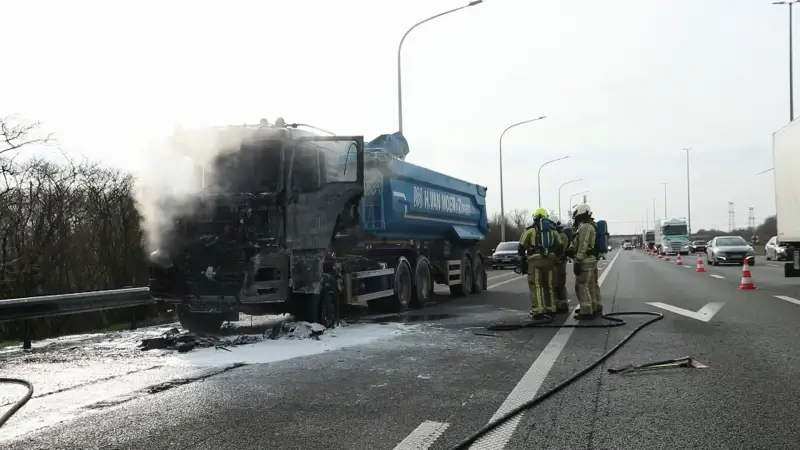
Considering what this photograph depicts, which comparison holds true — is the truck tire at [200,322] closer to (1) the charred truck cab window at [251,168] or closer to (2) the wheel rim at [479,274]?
(1) the charred truck cab window at [251,168]

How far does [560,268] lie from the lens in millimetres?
11898

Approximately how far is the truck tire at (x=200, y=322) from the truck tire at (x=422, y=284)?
192 inches

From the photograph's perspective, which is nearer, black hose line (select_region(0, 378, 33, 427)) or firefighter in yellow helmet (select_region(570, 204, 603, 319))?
black hose line (select_region(0, 378, 33, 427))

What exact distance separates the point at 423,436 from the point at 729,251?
31.2 meters

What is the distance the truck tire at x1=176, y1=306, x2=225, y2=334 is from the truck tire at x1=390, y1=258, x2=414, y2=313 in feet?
12.7

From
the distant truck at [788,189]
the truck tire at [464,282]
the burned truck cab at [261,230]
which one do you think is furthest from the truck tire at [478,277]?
the burned truck cab at [261,230]

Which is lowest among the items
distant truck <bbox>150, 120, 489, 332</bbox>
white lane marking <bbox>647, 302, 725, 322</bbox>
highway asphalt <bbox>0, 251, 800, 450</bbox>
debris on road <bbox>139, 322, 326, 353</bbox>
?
white lane marking <bbox>647, 302, 725, 322</bbox>

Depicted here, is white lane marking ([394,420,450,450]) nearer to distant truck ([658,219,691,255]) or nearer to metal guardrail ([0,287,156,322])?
metal guardrail ([0,287,156,322])

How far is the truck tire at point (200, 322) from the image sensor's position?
980cm

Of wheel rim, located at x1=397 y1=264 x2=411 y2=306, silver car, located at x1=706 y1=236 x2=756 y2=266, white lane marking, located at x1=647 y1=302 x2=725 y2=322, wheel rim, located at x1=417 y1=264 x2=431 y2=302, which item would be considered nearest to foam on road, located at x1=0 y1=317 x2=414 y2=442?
wheel rim, located at x1=397 y1=264 x2=411 y2=306

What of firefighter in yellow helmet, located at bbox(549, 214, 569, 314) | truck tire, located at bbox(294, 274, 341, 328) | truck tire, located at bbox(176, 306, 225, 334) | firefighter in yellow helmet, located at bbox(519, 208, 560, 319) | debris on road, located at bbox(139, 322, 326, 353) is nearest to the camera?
Result: debris on road, located at bbox(139, 322, 326, 353)

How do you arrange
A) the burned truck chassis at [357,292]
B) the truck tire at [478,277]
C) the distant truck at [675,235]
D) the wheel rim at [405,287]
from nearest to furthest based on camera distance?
the burned truck chassis at [357,292] → the wheel rim at [405,287] → the truck tire at [478,277] → the distant truck at [675,235]

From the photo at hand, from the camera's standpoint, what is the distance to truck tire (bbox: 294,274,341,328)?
961cm

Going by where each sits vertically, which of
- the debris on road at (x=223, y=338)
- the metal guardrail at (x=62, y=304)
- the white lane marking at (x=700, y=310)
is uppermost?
the metal guardrail at (x=62, y=304)
